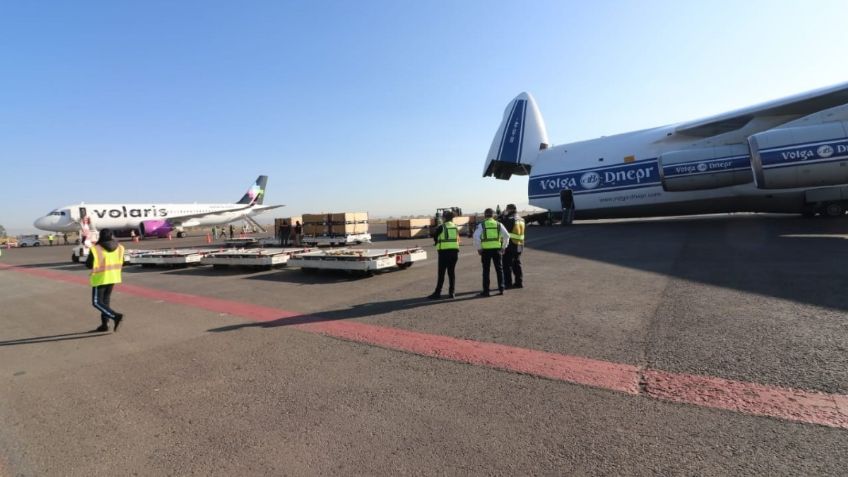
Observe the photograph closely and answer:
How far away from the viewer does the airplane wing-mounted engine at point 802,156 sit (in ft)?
44.8

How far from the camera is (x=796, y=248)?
10.2m

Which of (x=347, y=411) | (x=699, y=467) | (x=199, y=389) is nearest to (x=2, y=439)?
(x=199, y=389)

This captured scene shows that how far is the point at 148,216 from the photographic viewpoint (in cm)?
3803

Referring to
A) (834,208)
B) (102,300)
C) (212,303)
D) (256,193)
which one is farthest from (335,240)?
(256,193)

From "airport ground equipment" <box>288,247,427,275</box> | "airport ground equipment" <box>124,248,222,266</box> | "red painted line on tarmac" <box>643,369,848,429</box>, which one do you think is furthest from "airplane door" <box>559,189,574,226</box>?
"red painted line on tarmac" <box>643,369,848,429</box>

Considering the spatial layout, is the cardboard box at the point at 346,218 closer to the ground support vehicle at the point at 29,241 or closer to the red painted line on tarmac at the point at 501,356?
the red painted line on tarmac at the point at 501,356

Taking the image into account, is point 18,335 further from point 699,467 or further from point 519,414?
point 699,467

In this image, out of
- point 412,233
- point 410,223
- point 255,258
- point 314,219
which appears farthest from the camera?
point 412,233

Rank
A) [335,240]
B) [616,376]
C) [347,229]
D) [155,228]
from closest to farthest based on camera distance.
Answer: [616,376] → [335,240] → [347,229] → [155,228]

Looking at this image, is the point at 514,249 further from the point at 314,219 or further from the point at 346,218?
the point at 314,219

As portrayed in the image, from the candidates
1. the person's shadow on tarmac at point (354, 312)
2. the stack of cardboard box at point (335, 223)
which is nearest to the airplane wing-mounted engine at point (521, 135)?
the stack of cardboard box at point (335, 223)

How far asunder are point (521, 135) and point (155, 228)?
33.5 meters

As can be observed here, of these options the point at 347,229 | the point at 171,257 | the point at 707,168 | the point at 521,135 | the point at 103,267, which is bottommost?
the point at 171,257

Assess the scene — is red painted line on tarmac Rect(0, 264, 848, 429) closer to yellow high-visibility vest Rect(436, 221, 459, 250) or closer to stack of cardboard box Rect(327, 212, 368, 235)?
yellow high-visibility vest Rect(436, 221, 459, 250)
